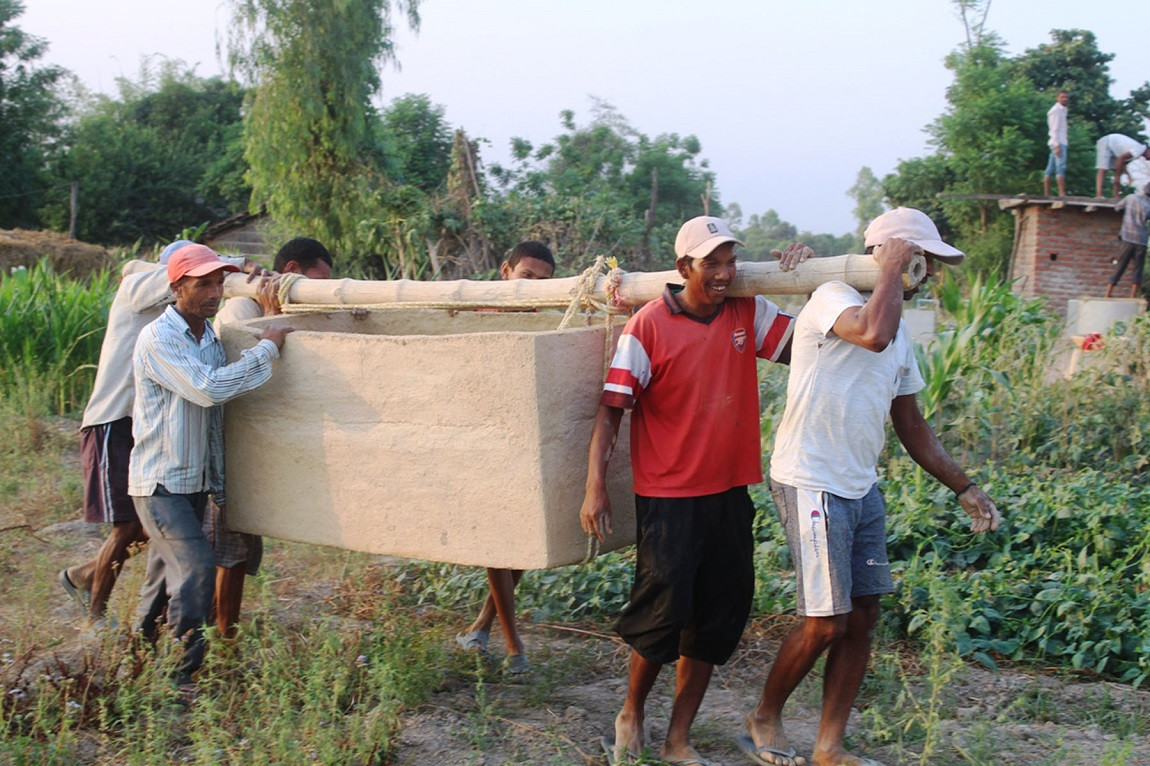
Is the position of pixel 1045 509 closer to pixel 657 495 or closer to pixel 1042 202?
pixel 657 495

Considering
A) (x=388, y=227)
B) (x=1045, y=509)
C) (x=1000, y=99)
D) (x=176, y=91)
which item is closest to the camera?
(x=1045, y=509)

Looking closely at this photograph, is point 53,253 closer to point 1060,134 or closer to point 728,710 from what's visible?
point 728,710

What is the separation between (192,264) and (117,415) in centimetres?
98

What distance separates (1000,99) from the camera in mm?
18500

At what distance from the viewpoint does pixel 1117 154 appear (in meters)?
14.1

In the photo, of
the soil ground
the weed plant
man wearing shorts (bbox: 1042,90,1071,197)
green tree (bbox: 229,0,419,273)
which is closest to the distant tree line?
green tree (bbox: 229,0,419,273)

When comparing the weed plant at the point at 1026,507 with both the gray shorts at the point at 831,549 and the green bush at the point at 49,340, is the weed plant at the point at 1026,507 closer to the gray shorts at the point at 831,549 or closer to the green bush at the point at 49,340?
the gray shorts at the point at 831,549

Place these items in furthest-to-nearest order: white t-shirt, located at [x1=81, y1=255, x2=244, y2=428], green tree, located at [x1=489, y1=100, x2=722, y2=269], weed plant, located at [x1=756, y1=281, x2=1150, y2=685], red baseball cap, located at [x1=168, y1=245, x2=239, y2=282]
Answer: green tree, located at [x1=489, y1=100, x2=722, y2=269] < white t-shirt, located at [x1=81, y1=255, x2=244, y2=428] < weed plant, located at [x1=756, y1=281, x2=1150, y2=685] < red baseball cap, located at [x1=168, y1=245, x2=239, y2=282]

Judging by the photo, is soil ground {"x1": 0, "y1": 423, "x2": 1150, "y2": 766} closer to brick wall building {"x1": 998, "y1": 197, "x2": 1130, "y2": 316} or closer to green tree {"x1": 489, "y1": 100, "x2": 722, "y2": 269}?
green tree {"x1": 489, "y1": 100, "x2": 722, "y2": 269}

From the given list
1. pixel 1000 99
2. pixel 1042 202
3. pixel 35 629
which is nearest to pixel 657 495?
pixel 35 629

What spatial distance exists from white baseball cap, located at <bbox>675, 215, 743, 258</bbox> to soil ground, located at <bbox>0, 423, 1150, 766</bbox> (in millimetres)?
1475

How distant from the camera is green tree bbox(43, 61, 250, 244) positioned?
88.6ft

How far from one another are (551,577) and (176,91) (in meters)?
31.5

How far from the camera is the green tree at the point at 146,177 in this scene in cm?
2702
